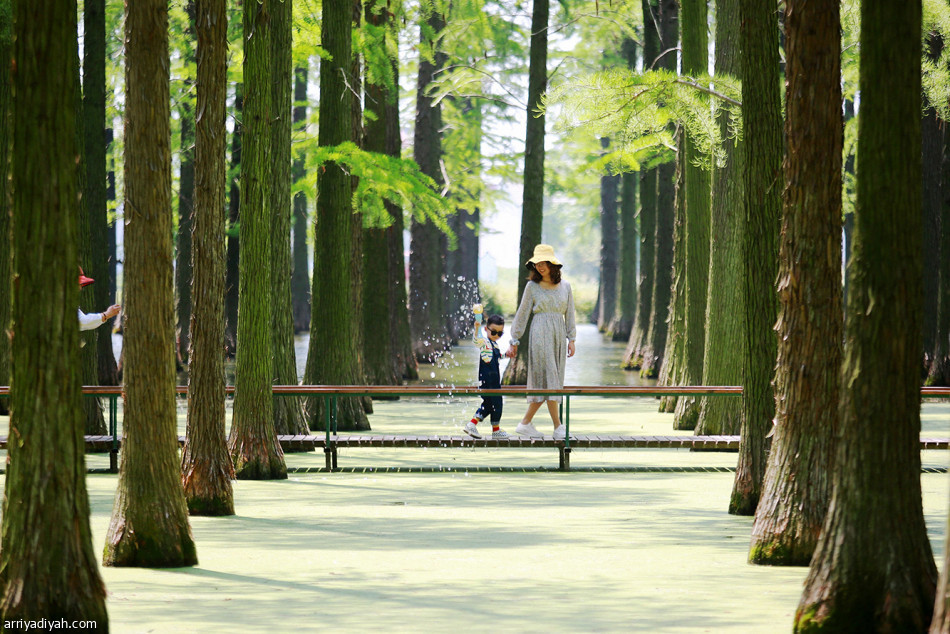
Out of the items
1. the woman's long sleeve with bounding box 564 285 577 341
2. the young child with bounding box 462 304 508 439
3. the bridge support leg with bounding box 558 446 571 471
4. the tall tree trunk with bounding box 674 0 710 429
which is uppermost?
the tall tree trunk with bounding box 674 0 710 429

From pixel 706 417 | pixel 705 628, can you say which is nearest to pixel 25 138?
pixel 705 628

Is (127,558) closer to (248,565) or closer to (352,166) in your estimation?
(248,565)

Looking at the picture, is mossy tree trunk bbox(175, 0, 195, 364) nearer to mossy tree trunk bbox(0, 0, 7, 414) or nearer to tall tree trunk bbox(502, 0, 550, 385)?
tall tree trunk bbox(502, 0, 550, 385)

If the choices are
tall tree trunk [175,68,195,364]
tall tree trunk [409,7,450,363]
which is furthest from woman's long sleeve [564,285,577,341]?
tall tree trunk [175,68,195,364]

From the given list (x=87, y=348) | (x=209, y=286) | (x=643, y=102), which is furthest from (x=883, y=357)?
(x=87, y=348)

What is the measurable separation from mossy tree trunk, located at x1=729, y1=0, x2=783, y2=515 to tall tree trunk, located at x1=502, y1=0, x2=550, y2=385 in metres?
13.0

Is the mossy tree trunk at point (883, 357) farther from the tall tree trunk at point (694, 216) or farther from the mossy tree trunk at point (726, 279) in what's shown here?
the tall tree trunk at point (694, 216)

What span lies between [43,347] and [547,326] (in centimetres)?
832

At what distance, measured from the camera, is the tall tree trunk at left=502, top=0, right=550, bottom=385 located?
22.1m

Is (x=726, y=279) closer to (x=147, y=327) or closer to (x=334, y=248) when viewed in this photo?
(x=334, y=248)

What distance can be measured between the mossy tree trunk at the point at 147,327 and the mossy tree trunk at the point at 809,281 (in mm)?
3574

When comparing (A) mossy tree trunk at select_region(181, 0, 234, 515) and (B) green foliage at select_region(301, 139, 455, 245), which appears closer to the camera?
(A) mossy tree trunk at select_region(181, 0, 234, 515)

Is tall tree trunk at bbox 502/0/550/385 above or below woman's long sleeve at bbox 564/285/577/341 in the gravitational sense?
above

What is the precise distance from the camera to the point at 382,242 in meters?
19.8
